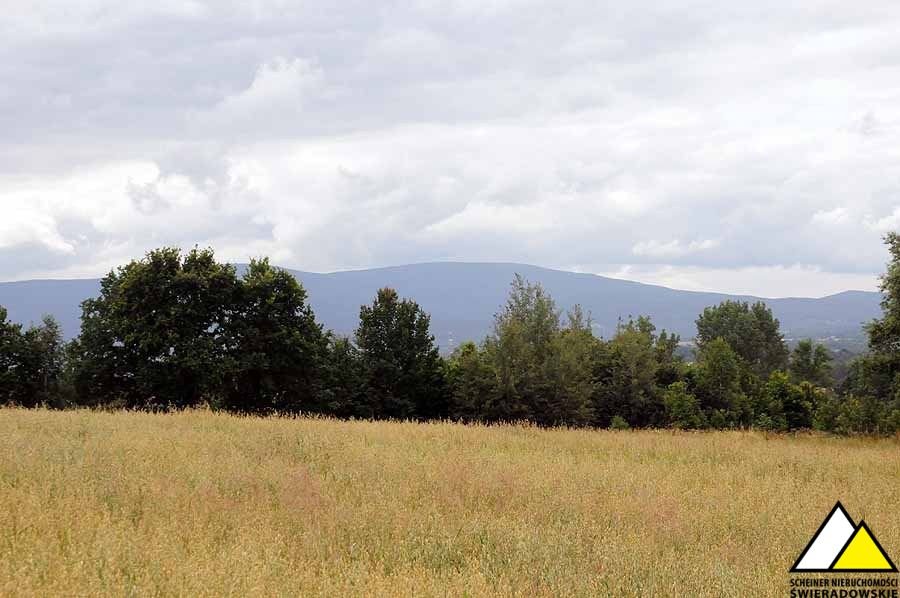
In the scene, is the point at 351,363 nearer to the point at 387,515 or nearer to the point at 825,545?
the point at 387,515

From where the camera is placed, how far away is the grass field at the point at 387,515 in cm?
648

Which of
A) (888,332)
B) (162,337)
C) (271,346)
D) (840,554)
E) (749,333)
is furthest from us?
(749,333)

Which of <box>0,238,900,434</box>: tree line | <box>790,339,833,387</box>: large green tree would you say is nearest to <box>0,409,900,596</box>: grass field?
<box>0,238,900,434</box>: tree line

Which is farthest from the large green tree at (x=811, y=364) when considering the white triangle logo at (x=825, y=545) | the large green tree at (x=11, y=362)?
the white triangle logo at (x=825, y=545)

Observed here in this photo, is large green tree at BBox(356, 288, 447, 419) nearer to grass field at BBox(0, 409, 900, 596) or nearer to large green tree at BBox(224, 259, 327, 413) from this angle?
large green tree at BBox(224, 259, 327, 413)

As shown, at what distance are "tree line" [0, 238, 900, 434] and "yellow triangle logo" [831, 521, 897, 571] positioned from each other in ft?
83.5

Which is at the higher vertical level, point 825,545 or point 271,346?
point 271,346

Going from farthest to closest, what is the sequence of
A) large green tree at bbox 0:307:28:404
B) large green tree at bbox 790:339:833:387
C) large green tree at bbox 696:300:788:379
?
1. large green tree at bbox 696:300:788:379
2. large green tree at bbox 790:339:833:387
3. large green tree at bbox 0:307:28:404

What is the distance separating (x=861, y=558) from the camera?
720 centimetres

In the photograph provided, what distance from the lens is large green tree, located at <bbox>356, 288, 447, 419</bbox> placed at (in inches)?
1981

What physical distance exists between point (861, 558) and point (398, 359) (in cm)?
4456

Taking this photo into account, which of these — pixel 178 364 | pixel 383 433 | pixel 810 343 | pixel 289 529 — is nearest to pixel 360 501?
pixel 289 529

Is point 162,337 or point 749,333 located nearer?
point 162,337

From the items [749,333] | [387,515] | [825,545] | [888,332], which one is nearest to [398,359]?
[888,332]
